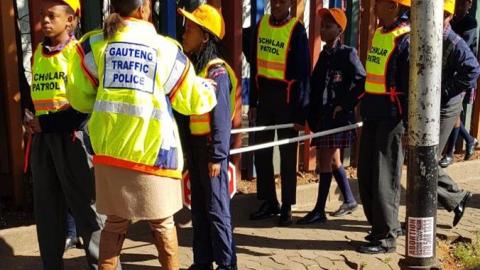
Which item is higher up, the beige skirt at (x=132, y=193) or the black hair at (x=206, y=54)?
the black hair at (x=206, y=54)

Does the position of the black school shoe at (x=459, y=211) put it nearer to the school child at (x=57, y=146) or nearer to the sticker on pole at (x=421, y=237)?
the sticker on pole at (x=421, y=237)

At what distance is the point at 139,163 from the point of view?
11.1 ft

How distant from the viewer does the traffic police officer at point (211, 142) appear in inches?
157

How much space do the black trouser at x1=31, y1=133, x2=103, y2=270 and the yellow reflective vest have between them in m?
0.48

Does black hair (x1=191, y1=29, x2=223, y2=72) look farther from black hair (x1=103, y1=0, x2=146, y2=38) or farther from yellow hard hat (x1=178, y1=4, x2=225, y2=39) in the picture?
black hair (x1=103, y1=0, x2=146, y2=38)

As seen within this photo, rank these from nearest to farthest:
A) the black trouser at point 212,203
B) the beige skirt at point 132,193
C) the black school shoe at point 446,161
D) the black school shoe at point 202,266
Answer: the beige skirt at point 132,193
the black trouser at point 212,203
the black school shoe at point 202,266
the black school shoe at point 446,161

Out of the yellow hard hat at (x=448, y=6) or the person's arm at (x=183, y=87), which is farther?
the yellow hard hat at (x=448, y=6)

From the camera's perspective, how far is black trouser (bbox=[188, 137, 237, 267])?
414 cm

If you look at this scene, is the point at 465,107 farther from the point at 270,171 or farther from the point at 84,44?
the point at 84,44

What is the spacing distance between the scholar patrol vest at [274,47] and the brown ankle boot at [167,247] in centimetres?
209

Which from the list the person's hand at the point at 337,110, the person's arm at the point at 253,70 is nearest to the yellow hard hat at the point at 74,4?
the person's arm at the point at 253,70

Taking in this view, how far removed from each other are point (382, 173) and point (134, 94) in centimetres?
217

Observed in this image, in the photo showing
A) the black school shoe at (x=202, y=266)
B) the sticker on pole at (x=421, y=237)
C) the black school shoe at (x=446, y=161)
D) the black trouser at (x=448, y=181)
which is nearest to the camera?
the sticker on pole at (x=421, y=237)

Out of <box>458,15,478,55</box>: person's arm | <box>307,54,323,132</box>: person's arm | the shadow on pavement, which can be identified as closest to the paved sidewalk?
the shadow on pavement
